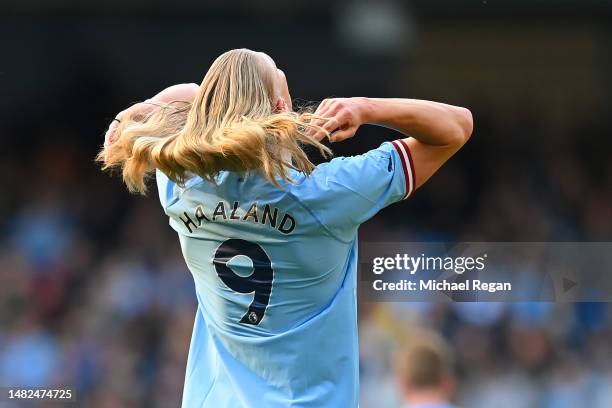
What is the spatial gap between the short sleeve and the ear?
5.5 inches

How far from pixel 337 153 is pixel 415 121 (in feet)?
5.74

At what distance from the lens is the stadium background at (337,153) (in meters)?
3.51

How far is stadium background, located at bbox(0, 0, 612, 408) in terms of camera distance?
3.51m

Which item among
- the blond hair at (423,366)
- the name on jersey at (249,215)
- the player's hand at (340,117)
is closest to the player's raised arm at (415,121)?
the player's hand at (340,117)

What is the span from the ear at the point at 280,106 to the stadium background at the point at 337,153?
5.31 ft

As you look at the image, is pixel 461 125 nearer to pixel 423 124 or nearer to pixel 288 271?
Answer: pixel 423 124

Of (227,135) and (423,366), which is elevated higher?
(227,135)

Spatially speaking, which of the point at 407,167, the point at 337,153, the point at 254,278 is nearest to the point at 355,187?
the point at 407,167

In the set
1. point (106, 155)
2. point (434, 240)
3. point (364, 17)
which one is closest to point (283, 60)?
point (364, 17)

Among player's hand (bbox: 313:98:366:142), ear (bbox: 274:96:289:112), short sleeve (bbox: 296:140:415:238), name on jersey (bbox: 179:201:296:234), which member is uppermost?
ear (bbox: 274:96:289:112)

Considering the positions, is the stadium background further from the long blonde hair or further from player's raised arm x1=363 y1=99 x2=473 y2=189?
the long blonde hair

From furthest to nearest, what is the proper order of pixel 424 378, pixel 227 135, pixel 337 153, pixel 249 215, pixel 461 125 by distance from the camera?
pixel 337 153
pixel 424 378
pixel 461 125
pixel 249 215
pixel 227 135

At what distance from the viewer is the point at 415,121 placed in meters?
1.95

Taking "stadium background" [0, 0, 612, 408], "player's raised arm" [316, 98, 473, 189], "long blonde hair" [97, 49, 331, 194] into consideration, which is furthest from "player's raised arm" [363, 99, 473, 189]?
"stadium background" [0, 0, 612, 408]
